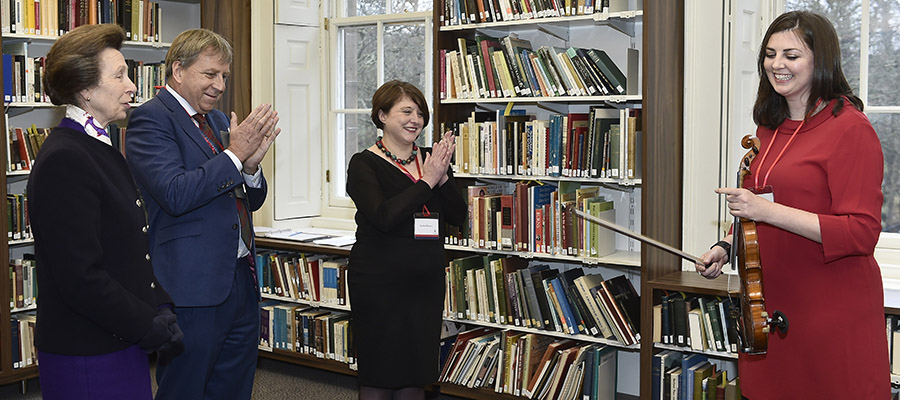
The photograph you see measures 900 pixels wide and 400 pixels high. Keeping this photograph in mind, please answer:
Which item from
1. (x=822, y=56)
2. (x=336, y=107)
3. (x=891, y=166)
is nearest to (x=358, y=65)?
(x=336, y=107)

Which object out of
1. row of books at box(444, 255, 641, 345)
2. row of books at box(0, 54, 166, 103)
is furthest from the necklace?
row of books at box(0, 54, 166, 103)

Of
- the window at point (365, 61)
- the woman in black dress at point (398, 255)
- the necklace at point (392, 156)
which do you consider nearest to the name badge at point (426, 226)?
the woman in black dress at point (398, 255)

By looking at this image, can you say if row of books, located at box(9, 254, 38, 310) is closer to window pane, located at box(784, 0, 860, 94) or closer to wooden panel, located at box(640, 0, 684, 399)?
wooden panel, located at box(640, 0, 684, 399)

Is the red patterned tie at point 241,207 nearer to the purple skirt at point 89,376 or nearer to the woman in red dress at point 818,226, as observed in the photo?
the purple skirt at point 89,376

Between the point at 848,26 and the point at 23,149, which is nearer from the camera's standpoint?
the point at 848,26

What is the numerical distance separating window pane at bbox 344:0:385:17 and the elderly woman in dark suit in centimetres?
318

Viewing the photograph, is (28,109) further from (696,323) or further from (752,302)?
(752,302)

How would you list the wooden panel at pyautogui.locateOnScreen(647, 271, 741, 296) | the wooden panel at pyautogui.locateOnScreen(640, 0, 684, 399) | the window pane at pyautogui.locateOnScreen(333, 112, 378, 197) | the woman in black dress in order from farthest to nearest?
the window pane at pyautogui.locateOnScreen(333, 112, 378, 197), the wooden panel at pyautogui.locateOnScreen(640, 0, 684, 399), the wooden panel at pyautogui.locateOnScreen(647, 271, 741, 296), the woman in black dress

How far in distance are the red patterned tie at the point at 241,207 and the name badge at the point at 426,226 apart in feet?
2.00

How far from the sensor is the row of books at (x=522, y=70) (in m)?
3.78

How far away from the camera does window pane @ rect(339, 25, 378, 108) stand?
5.32 meters

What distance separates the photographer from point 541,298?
3961 mm

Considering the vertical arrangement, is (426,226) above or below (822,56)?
below

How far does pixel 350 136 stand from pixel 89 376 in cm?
355
